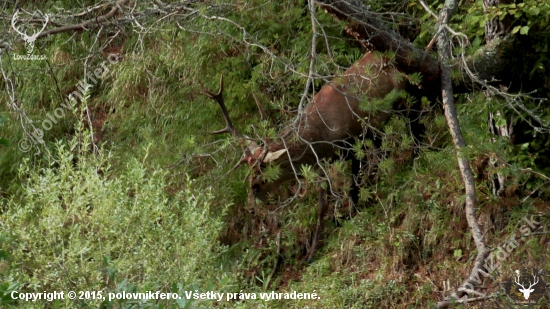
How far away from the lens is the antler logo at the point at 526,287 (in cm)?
543

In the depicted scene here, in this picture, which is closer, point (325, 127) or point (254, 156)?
point (254, 156)

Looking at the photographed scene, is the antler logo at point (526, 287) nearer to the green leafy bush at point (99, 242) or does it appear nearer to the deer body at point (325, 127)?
the deer body at point (325, 127)

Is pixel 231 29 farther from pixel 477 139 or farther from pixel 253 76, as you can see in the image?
pixel 477 139

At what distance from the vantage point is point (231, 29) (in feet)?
26.3

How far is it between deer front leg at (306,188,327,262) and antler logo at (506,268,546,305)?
1852 millimetres

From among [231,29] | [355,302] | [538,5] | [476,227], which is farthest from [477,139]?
[231,29]

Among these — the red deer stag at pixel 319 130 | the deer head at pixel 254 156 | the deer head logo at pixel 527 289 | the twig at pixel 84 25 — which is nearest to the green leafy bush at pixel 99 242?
the deer head at pixel 254 156

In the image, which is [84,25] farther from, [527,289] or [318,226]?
[527,289]

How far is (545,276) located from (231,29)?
4054 mm

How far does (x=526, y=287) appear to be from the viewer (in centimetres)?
555

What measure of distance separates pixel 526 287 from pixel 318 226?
203 centimetres

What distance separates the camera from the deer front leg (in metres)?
6.94

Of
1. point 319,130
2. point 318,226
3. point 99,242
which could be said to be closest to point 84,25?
point 319,130

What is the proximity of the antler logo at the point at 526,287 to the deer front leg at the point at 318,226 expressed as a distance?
1852 millimetres
